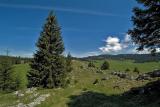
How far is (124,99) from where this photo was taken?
36.4m

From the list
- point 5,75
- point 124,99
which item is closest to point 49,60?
point 124,99

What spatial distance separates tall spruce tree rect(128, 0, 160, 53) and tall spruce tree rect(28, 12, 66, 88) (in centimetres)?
3086

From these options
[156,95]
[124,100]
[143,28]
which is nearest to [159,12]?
[143,28]

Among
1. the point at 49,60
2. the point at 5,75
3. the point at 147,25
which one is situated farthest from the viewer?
the point at 5,75

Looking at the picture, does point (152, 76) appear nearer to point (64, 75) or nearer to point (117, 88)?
point (117, 88)

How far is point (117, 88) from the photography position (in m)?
48.0

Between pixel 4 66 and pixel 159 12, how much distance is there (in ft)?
234

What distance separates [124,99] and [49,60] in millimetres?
25877

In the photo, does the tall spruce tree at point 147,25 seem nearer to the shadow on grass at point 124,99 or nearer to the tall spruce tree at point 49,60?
the shadow on grass at point 124,99

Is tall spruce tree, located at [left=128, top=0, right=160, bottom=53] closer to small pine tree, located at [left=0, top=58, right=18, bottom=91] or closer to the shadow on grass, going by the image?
the shadow on grass

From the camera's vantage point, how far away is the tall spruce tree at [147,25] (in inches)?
1152

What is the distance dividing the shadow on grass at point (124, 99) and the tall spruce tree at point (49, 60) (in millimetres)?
21056

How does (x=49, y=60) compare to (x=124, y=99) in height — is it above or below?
above

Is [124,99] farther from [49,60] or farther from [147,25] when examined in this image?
[49,60]
